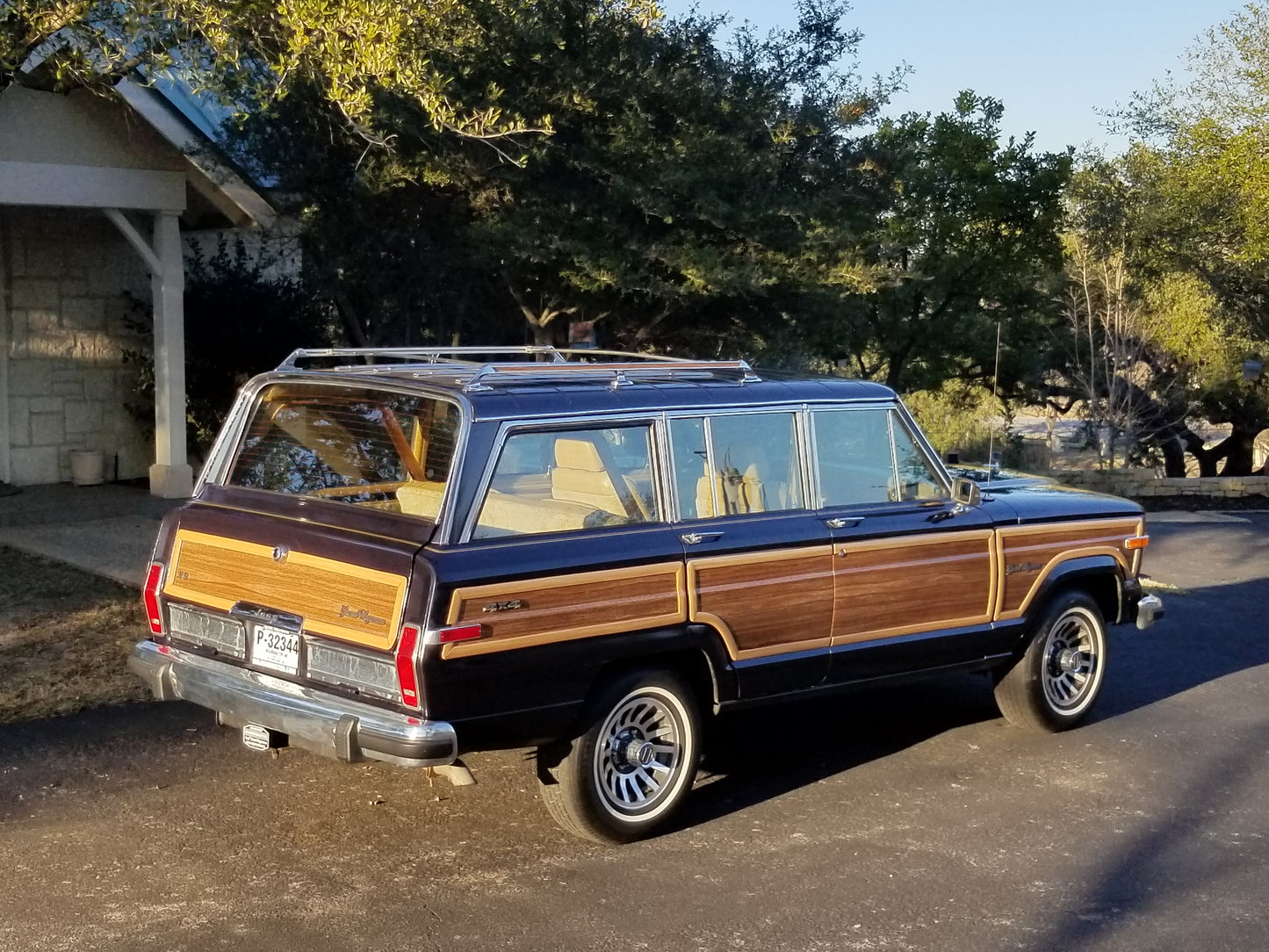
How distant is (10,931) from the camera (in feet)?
15.5

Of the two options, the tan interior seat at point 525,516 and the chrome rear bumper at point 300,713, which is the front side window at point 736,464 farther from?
the chrome rear bumper at point 300,713

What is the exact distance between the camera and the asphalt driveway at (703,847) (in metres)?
4.94

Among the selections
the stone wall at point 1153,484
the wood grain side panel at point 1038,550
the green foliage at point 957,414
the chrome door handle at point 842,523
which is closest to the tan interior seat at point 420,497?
the chrome door handle at point 842,523

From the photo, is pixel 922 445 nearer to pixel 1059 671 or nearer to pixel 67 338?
pixel 1059 671

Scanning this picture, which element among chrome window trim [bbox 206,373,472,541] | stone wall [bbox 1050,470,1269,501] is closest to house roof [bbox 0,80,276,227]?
chrome window trim [bbox 206,373,472,541]

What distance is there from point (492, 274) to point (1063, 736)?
7.60m

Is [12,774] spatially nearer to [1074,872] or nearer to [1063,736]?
[1074,872]

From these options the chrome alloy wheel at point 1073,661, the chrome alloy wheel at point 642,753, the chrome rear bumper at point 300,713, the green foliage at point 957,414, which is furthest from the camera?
the green foliage at point 957,414

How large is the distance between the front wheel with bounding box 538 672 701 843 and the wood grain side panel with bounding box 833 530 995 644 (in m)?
0.96

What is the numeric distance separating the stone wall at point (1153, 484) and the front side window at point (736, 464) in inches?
519

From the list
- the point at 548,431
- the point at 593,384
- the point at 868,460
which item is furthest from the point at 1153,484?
the point at 548,431

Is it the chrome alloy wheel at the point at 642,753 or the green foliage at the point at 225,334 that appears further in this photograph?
the green foliage at the point at 225,334

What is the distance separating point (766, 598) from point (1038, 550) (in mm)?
1916

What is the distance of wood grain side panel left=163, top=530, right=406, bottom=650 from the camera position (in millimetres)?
5199
